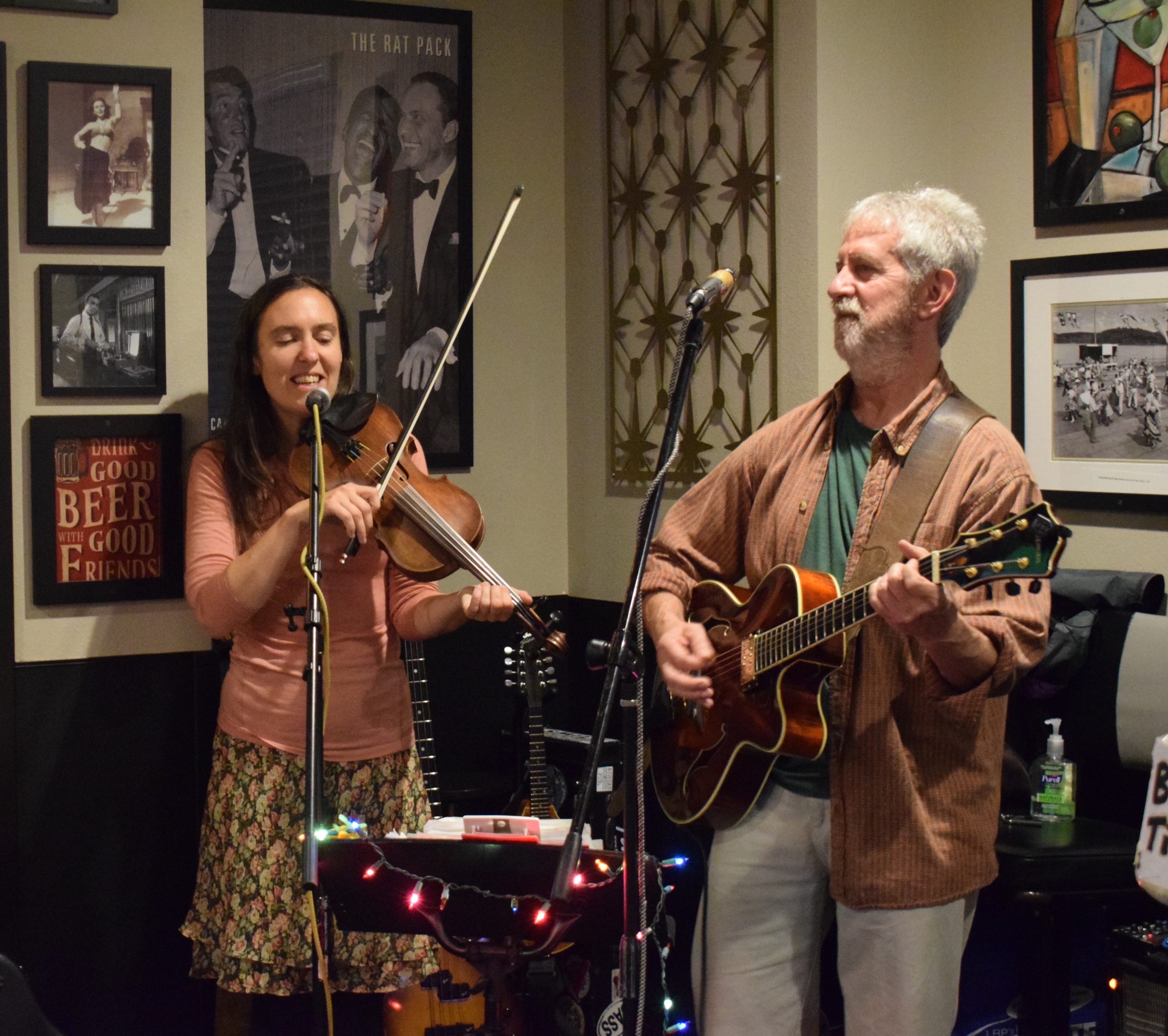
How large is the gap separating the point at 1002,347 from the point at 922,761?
1436 millimetres

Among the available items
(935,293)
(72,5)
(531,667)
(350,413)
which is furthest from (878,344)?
(72,5)

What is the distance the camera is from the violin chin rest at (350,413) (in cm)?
244

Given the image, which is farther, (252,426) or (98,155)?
(98,155)

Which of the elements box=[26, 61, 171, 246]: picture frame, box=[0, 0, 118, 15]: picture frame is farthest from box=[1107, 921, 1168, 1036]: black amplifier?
box=[0, 0, 118, 15]: picture frame

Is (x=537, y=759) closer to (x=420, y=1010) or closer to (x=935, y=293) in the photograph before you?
(x=420, y=1010)

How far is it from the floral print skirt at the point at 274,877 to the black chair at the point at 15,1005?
0.54 m

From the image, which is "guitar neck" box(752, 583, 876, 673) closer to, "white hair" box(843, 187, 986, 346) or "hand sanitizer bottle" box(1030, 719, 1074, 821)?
"white hair" box(843, 187, 986, 346)

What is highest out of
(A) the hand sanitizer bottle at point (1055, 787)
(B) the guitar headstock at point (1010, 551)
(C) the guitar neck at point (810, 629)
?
(B) the guitar headstock at point (1010, 551)

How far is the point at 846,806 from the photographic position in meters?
1.93

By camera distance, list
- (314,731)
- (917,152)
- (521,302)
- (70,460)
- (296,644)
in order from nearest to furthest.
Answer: (314,731) → (296,644) → (70,460) → (917,152) → (521,302)

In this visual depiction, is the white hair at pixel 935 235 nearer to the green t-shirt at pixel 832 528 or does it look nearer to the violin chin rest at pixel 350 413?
the green t-shirt at pixel 832 528

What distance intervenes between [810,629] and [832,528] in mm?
223

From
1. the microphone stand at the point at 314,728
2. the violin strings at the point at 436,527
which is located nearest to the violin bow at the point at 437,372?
the violin strings at the point at 436,527

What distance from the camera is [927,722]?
191cm
